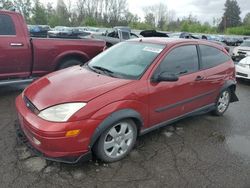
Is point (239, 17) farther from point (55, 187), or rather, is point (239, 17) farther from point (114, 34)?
point (55, 187)

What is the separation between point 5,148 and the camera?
3.58m

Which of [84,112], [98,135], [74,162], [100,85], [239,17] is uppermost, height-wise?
[239,17]

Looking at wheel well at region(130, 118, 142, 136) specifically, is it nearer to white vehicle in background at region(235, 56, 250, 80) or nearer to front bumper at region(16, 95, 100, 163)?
front bumper at region(16, 95, 100, 163)

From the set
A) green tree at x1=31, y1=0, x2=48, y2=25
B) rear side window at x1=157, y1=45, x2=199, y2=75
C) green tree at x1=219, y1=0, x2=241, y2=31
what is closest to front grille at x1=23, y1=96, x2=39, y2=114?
rear side window at x1=157, y1=45, x2=199, y2=75

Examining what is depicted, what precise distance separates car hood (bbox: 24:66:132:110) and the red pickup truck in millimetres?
Result: 2214

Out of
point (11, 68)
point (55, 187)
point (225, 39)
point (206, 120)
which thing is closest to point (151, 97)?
point (55, 187)

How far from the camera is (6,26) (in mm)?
5543

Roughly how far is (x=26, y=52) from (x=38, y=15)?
194 feet

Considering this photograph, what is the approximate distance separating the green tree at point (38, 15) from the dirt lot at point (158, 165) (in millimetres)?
60122

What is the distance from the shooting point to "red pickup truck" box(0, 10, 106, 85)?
5.51m

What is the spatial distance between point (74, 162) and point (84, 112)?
0.59 meters

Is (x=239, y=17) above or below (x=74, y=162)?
above

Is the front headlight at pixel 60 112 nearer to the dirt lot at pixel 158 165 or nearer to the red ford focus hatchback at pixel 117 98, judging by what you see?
the red ford focus hatchback at pixel 117 98

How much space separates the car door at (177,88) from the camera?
3.68 meters
